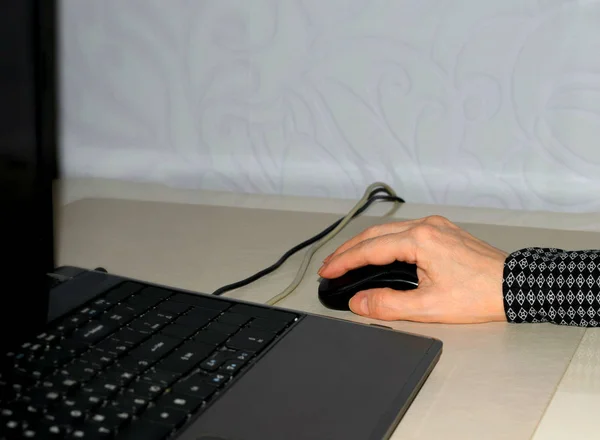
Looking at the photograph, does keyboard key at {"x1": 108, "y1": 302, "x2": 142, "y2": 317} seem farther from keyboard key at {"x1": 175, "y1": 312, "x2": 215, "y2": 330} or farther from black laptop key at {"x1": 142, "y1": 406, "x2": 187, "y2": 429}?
black laptop key at {"x1": 142, "y1": 406, "x2": 187, "y2": 429}

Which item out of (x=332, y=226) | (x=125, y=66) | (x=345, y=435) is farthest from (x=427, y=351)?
(x=125, y=66)

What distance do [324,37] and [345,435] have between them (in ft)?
2.39

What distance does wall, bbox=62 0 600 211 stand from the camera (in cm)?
103

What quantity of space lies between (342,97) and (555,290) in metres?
0.51

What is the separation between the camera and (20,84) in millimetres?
566

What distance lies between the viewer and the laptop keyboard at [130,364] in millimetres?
460

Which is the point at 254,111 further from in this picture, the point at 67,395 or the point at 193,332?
the point at 67,395

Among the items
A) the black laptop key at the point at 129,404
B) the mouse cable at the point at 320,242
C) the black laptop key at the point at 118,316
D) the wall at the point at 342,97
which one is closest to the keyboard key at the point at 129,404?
the black laptop key at the point at 129,404

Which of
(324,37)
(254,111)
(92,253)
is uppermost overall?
(324,37)

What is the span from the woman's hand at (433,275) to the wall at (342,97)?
34cm

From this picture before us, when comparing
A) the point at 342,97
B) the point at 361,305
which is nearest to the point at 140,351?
the point at 361,305

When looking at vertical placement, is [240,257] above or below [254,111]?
below

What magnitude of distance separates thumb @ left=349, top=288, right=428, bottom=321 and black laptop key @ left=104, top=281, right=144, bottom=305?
0.20 m

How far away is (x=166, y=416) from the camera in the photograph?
0.47 m
